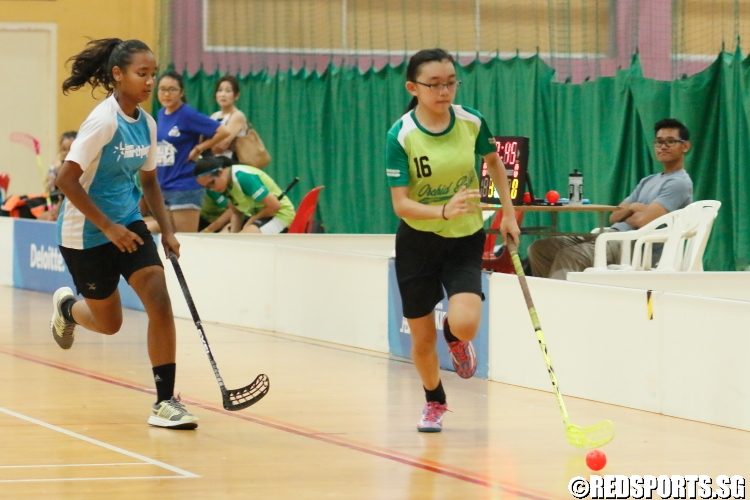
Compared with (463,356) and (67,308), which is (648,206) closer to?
(463,356)

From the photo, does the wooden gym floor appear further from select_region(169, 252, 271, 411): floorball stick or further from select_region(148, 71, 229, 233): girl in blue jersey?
select_region(148, 71, 229, 233): girl in blue jersey

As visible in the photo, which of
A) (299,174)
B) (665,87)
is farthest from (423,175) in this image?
(299,174)

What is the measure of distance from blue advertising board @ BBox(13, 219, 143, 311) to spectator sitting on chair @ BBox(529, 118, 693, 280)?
4.47 meters

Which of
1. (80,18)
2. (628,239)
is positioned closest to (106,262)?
(628,239)

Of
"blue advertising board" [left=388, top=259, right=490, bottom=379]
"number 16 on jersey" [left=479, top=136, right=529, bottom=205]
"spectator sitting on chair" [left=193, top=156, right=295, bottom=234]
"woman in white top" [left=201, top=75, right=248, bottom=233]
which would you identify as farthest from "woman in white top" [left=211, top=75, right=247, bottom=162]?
"blue advertising board" [left=388, top=259, right=490, bottom=379]

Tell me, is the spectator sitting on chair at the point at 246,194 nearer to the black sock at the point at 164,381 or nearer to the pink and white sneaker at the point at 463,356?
the black sock at the point at 164,381

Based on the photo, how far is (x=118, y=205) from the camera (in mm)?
5566

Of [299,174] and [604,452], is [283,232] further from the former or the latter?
[604,452]

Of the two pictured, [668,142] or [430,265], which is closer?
[430,265]

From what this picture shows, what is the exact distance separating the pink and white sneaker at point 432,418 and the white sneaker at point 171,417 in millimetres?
985

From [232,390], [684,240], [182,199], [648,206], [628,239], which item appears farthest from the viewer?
[182,199]

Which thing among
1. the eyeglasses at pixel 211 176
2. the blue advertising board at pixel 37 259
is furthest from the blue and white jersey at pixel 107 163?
the blue advertising board at pixel 37 259

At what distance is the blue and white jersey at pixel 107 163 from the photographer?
17.7ft

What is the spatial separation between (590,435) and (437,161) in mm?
1274
